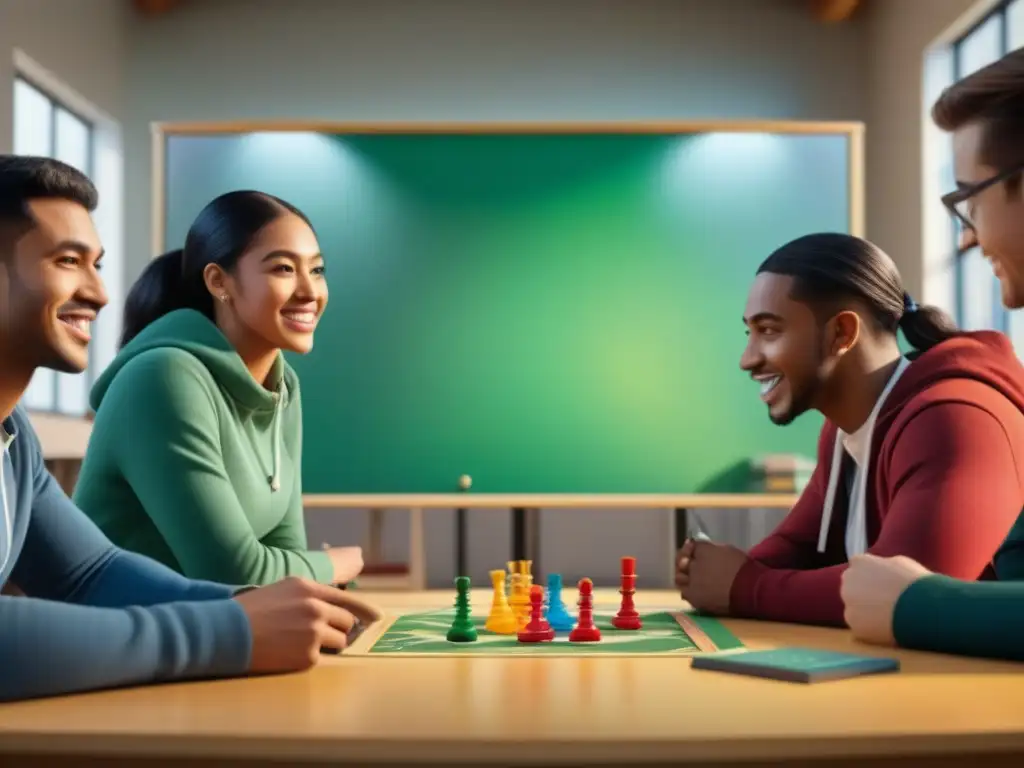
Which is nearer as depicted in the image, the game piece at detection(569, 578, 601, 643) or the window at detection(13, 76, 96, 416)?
A: the game piece at detection(569, 578, 601, 643)

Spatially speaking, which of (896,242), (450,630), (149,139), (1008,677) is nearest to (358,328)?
(149,139)

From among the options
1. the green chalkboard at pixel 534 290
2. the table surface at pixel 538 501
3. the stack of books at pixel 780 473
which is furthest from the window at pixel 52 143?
the stack of books at pixel 780 473

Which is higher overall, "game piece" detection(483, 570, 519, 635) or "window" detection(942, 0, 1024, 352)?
"window" detection(942, 0, 1024, 352)

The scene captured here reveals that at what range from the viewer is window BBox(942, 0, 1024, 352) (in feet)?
17.8

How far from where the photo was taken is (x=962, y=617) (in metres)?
1.30

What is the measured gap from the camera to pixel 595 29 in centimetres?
710

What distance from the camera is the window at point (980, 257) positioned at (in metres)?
5.42

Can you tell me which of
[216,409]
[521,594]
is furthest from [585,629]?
[216,409]

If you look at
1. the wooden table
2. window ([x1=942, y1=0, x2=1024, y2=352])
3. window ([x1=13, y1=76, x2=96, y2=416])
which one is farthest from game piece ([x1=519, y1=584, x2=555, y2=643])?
window ([x1=13, y1=76, x2=96, y2=416])

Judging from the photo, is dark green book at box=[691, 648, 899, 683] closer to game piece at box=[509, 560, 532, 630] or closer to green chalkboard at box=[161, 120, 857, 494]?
game piece at box=[509, 560, 532, 630]

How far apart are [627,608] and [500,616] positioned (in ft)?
0.58

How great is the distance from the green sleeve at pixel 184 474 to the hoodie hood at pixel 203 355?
0.28ft

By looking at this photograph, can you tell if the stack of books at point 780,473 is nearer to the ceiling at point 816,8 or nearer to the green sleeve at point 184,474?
the ceiling at point 816,8

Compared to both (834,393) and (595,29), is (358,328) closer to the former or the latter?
(595,29)
